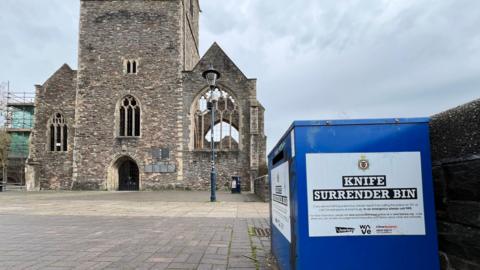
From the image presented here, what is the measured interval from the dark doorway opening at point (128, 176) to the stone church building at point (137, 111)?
8 cm

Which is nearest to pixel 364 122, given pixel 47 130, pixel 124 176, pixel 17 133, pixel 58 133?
pixel 124 176

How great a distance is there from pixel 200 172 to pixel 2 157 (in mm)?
21009

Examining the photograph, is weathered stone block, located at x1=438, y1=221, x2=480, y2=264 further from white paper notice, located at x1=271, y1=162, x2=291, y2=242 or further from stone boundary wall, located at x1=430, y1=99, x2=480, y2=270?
white paper notice, located at x1=271, y1=162, x2=291, y2=242

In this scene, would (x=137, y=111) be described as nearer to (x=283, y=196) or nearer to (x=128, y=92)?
(x=128, y=92)

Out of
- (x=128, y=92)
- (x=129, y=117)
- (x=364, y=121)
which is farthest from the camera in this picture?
(x=129, y=117)

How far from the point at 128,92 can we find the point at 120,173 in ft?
19.0

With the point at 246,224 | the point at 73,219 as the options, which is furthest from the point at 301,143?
the point at 73,219

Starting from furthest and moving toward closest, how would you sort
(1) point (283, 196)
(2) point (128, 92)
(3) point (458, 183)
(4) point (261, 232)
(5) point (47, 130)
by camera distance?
(5) point (47, 130)
(2) point (128, 92)
(4) point (261, 232)
(1) point (283, 196)
(3) point (458, 183)

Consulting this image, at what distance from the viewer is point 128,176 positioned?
85.8 ft

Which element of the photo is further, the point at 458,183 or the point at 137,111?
the point at 137,111

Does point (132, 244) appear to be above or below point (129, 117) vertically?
below

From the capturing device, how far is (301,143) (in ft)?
7.50

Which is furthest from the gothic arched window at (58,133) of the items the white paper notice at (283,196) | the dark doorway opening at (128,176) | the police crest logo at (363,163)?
the police crest logo at (363,163)

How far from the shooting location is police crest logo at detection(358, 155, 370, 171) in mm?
2260
